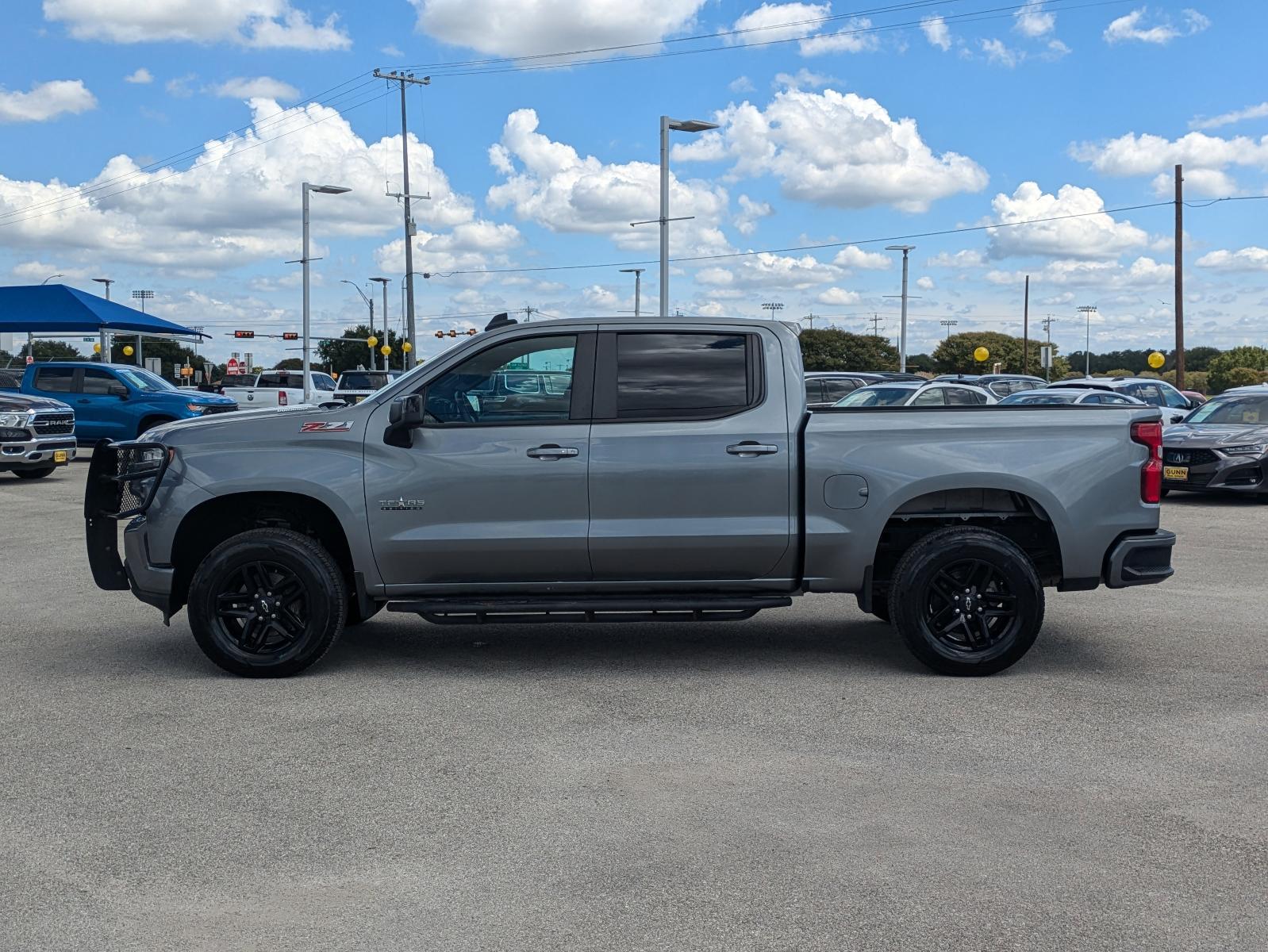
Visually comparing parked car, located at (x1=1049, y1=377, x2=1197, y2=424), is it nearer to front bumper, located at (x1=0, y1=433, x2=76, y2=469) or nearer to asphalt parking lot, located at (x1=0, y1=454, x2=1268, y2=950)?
front bumper, located at (x1=0, y1=433, x2=76, y2=469)

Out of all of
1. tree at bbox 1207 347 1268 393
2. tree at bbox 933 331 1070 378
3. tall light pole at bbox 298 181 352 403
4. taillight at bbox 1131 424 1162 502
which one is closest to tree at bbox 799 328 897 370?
tree at bbox 933 331 1070 378

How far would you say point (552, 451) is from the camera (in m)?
6.80

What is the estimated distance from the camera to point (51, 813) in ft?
15.8

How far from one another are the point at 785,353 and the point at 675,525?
1.13m

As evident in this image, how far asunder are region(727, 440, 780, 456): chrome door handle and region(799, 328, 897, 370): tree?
3803 inches

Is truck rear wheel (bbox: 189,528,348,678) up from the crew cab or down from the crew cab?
down

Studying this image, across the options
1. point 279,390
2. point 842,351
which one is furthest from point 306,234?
point 842,351

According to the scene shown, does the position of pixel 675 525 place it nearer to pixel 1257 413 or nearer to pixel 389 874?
pixel 389 874

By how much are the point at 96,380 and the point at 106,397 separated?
1.43 ft

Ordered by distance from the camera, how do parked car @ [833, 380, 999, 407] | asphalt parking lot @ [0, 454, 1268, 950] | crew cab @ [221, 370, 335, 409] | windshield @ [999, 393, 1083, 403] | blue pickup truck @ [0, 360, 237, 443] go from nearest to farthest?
asphalt parking lot @ [0, 454, 1268, 950] < windshield @ [999, 393, 1083, 403] < parked car @ [833, 380, 999, 407] < blue pickup truck @ [0, 360, 237, 443] < crew cab @ [221, 370, 335, 409]

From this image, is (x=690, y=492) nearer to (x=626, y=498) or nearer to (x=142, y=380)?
(x=626, y=498)

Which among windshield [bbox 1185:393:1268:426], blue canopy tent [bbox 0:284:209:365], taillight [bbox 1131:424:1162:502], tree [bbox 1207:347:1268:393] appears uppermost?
tree [bbox 1207:347:1268:393]

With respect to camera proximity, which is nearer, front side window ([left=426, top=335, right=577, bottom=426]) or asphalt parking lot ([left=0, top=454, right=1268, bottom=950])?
asphalt parking lot ([left=0, top=454, right=1268, bottom=950])

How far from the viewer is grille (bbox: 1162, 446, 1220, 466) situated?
16.7 meters
